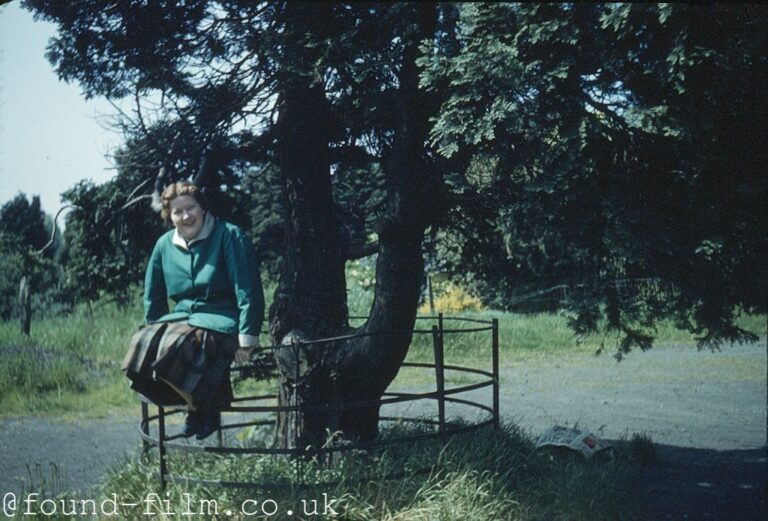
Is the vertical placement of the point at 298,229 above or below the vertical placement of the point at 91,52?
below

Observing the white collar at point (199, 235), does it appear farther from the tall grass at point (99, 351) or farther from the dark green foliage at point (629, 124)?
the tall grass at point (99, 351)

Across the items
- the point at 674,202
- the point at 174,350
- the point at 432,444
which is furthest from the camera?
the point at 432,444

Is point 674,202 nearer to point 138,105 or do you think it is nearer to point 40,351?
point 138,105

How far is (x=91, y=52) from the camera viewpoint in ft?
18.5

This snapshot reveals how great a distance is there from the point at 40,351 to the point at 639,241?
9.22 meters

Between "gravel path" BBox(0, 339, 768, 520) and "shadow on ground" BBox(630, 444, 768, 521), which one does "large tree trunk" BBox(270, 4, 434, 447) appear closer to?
"gravel path" BBox(0, 339, 768, 520)

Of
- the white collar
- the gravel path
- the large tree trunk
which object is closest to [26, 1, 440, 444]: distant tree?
the large tree trunk

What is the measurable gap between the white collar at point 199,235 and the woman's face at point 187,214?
0.9 inches

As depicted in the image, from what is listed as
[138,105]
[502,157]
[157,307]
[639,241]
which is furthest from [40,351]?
[639,241]

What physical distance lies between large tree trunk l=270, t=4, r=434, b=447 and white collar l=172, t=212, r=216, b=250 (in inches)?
49.3

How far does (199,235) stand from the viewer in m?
4.10

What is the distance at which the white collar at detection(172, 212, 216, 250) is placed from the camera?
4.10 metres

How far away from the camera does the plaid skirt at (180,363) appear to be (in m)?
3.84

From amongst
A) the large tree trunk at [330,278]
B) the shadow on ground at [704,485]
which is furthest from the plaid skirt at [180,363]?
the shadow on ground at [704,485]
